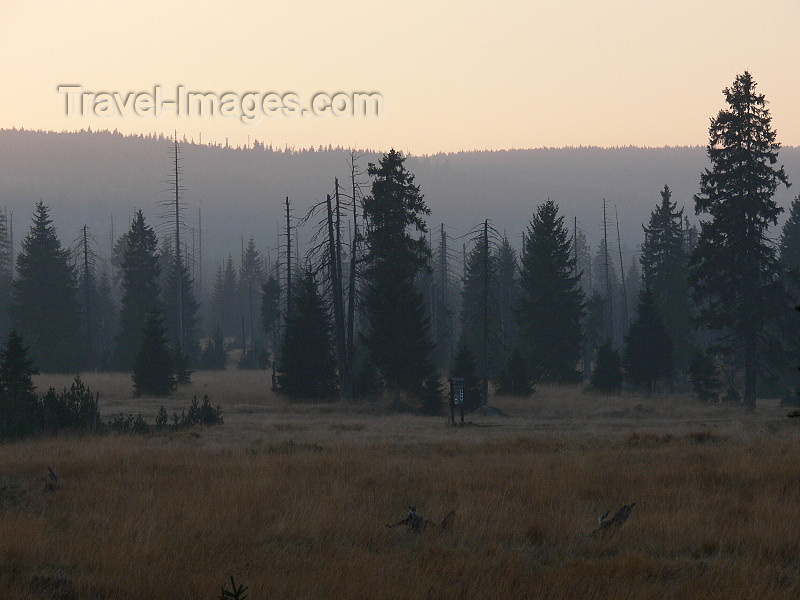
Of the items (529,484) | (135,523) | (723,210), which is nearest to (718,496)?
(529,484)

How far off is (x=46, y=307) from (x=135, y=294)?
6.35 metres

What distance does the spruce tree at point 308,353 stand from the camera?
40.7 m

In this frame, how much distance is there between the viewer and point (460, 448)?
60.0ft

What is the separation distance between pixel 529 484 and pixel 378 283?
26.3 meters

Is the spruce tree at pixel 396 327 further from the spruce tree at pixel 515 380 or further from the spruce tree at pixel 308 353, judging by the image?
the spruce tree at pixel 515 380

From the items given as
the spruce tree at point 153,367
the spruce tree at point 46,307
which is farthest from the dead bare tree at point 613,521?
the spruce tree at point 46,307

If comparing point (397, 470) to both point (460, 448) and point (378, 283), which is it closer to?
point (460, 448)

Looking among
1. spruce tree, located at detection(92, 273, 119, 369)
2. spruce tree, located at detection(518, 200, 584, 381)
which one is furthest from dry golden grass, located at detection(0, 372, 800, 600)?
spruce tree, located at detection(92, 273, 119, 369)

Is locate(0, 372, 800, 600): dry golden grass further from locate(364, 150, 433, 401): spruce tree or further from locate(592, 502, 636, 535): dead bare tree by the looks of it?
locate(364, 150, 433, 401): spruce tree

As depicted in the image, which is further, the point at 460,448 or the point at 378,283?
the point at 378,283

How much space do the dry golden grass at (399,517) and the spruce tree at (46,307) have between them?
4294cm

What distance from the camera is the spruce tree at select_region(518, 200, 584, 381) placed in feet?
176

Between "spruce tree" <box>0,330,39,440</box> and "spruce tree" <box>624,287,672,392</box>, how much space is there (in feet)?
110

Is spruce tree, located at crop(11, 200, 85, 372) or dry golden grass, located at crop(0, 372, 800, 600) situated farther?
spruce tree, located at crop(11, 200, 85, 372)
